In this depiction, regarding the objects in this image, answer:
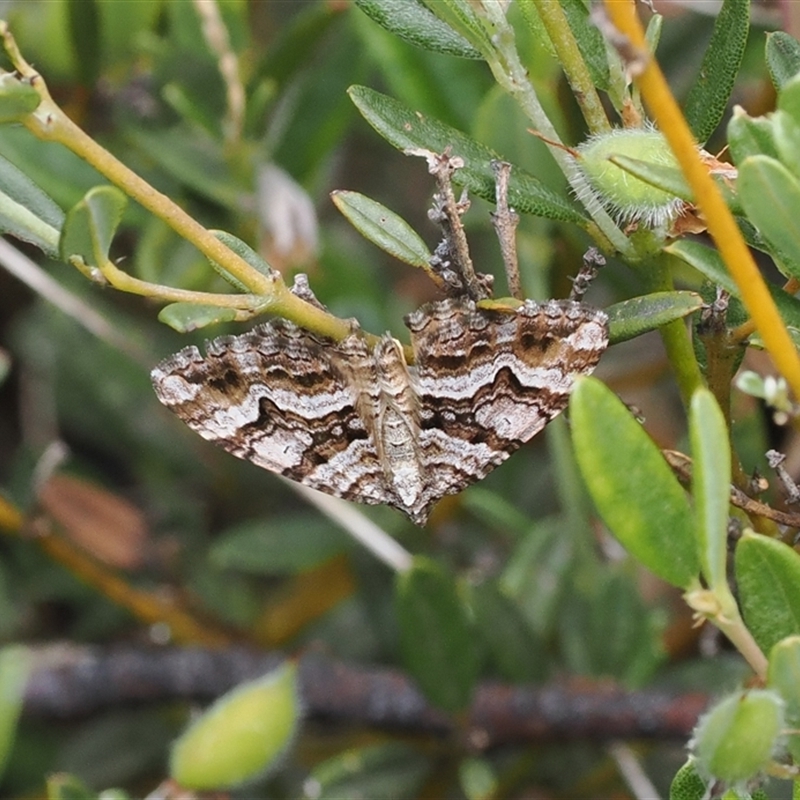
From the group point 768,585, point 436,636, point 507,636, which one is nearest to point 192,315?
point 768,585

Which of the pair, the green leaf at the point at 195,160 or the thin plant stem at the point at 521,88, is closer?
the thin plant stem at the point at 521,88

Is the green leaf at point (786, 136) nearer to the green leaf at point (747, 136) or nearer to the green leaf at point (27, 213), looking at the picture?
the green leaf at point (747, 136)

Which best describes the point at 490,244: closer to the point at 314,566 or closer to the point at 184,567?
the point at 314,566

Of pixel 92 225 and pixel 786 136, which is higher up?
pixel 786 136

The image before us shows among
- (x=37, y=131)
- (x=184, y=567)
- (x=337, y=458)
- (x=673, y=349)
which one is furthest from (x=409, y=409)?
(x=184, y=567)

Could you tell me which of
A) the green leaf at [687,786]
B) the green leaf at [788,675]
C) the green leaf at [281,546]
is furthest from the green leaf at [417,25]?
the green leaf at [281,546]

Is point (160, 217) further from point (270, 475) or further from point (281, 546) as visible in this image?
point (270, 475)

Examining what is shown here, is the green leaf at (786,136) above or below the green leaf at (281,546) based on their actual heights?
above
